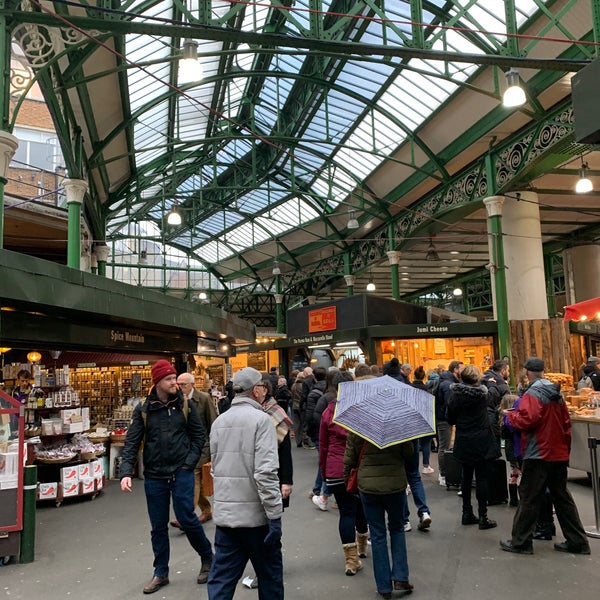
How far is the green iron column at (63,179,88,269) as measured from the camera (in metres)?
11.6

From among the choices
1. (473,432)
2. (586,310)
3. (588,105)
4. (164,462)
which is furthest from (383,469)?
(586,310)

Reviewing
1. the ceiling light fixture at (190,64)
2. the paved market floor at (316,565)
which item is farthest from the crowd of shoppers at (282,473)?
the ceiling light fixture at (190,64)

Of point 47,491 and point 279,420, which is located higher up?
point 279,420

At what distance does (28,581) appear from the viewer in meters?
4.70

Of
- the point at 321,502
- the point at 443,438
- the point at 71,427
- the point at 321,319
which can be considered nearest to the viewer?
the point at 321,502

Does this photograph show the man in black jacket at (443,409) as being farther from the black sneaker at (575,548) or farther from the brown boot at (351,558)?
the brown boot at (351,558)

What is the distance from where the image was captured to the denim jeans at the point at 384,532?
407 centimetres

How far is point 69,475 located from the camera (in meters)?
7.44

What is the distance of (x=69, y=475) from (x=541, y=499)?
5.84 m

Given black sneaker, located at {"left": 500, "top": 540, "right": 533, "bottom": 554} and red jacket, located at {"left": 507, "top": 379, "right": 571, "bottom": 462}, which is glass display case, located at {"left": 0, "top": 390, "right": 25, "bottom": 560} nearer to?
black sneaker, located at {"left": 500, "top": 540, "right": 533, "bottom": 554}

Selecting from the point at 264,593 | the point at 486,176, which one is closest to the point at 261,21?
the point at 486,176

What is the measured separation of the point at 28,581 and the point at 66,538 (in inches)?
48.5

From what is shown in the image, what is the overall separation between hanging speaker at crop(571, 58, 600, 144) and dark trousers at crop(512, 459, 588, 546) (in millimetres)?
3376

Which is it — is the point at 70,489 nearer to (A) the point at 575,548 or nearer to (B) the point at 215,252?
(A) the point at 575,548
